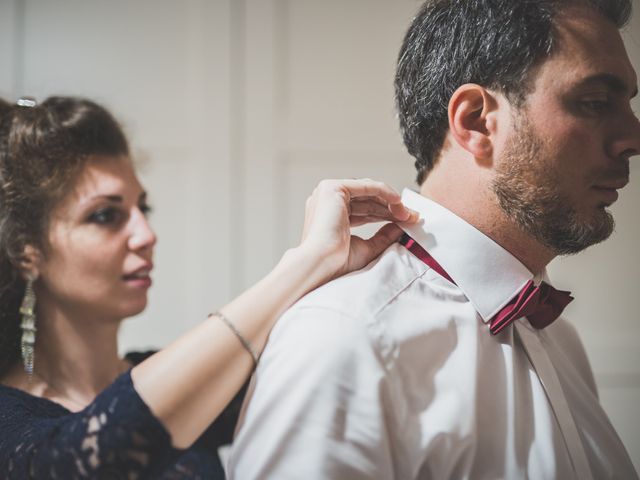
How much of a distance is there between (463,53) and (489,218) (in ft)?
0.80

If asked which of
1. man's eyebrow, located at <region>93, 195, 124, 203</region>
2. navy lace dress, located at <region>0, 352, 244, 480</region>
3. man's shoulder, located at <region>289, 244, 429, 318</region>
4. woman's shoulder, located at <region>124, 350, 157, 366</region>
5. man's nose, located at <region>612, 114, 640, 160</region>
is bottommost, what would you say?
woman's shoulder, located at <region>124, 350, 157, 366</region>

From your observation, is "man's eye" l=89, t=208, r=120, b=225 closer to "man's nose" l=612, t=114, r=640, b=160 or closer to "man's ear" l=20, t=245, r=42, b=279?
"man's ear" l=20, t=245, r=42, b=279

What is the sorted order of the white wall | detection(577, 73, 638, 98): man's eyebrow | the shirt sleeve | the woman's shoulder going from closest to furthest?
the shirt sleeve → detection(577, 73, 638, 98): man's eyebrow → the woman's shoulder → the white wall

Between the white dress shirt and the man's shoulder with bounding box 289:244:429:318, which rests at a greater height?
the man's shoulder with bounding box 289:244:429:318

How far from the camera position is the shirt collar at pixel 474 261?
31.6 inches

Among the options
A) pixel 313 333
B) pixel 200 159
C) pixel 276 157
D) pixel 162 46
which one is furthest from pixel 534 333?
pixel 162 46

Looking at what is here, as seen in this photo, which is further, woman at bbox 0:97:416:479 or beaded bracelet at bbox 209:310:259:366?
woman at bbox 0:97:416:479

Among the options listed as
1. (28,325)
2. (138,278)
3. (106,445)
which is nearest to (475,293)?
(106,445)

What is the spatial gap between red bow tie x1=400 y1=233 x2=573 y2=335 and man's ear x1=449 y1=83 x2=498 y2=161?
0.16 m

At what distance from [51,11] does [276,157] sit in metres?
0.94

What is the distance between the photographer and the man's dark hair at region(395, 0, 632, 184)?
0.79 m

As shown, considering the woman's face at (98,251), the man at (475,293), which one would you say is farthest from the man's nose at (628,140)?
the woman's face at (98,251)

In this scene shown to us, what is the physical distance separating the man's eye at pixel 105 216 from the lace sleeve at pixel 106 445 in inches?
21.1

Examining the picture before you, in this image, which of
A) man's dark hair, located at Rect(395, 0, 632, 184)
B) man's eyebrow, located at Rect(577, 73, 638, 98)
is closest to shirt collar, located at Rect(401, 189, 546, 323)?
man's dark hair, located at Rect(395, 0, 632, 184)
